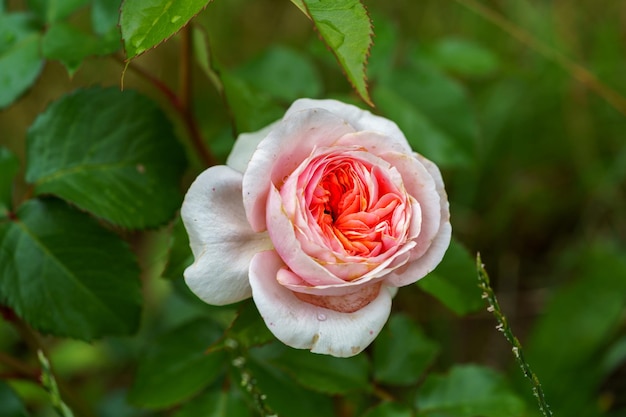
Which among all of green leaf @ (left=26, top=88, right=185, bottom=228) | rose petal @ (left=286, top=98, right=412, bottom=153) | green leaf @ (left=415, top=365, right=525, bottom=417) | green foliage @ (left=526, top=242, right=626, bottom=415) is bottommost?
green foliage @ (left=526, top=242, right=626, bottom=415)

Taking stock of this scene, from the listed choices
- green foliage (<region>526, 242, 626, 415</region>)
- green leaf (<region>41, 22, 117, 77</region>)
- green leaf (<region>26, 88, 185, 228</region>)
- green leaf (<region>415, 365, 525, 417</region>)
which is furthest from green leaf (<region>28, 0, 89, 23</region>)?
green foliage (<region>526, 242, 626, 415</region>)

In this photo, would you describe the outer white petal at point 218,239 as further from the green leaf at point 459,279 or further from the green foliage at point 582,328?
the green foliage at point 582,328

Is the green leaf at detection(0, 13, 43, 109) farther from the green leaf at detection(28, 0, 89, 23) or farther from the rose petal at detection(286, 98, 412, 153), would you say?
the rose petal at detection(286, 98, 412, 153)

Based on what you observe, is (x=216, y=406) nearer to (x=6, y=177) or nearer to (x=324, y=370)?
(x=324, y=370)

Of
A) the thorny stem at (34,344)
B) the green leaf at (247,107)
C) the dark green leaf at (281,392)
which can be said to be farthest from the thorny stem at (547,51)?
the thorny stem at (34,344)

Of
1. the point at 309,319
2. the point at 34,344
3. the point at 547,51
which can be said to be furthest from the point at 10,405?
the point at 547,51

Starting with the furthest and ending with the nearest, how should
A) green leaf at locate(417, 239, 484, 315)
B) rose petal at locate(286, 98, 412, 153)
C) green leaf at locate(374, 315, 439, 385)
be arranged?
green leaf at locate(374, 315, 439, 385)
green leaf at locate(417, 239, 484, 315)
rose petal at locate(286, 98, 412, 153)

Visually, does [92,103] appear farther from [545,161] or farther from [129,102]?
[545,161]
